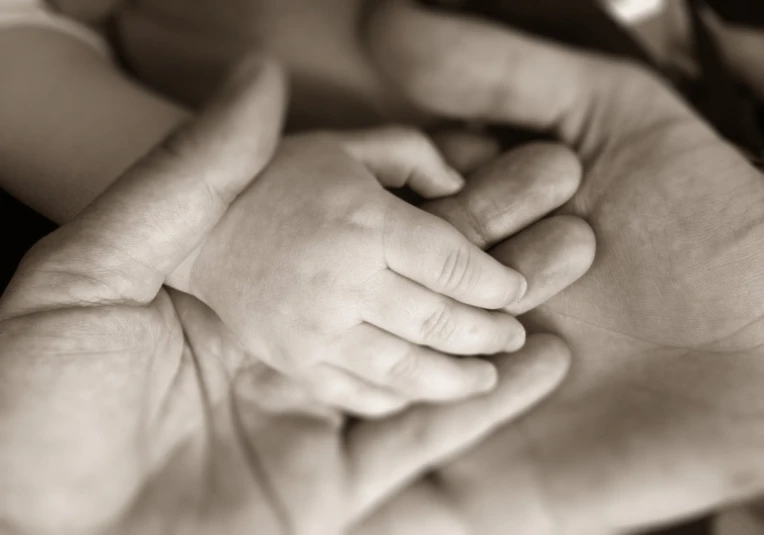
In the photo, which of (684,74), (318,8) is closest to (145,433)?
(318,8)

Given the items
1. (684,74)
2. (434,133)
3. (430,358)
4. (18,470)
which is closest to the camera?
(18,470)

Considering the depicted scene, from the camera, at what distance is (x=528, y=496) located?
602 mm

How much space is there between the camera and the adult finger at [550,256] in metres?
0.56

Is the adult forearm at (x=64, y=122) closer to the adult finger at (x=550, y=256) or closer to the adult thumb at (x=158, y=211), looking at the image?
the adult thumb at (x=158, y=211)

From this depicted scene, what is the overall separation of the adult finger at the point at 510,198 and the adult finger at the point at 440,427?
0.42ft

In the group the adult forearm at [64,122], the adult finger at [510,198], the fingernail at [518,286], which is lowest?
the fingernail at [518,286]

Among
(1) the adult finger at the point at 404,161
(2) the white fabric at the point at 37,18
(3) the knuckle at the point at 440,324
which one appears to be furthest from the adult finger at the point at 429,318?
(2) the white fabric at the point at 37,18

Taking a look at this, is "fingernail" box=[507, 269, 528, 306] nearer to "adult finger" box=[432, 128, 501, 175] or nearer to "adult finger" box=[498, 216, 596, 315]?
"adult finger" box=[498, 216, 596, 315]

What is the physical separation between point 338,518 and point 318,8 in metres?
0.65

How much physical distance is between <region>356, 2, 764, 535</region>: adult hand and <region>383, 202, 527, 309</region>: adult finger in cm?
10

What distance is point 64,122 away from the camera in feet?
2.11

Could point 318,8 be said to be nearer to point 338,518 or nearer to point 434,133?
point 434,133

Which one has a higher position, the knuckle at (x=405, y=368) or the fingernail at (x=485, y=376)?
the knuckle at (x=405, y=368)

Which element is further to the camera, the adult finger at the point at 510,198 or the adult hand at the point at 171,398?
the adult finger at the point at 510,198
